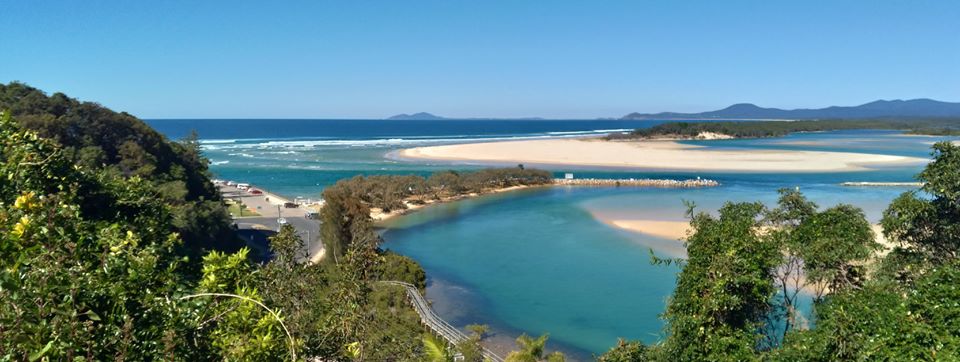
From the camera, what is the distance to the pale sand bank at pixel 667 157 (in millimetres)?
63000

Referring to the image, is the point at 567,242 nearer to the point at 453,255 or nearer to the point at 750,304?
the point at 453,255

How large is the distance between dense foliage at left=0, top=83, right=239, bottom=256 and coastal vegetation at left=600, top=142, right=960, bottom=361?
16.0 meters

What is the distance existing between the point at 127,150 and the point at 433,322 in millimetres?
15926

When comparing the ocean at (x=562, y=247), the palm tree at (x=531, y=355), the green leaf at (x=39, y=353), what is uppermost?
the green leaf at (x=39, y=353)

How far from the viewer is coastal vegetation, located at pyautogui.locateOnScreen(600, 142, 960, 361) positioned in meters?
5.83

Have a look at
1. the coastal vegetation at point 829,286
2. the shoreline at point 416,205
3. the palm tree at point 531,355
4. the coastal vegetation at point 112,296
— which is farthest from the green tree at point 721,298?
the shoreline at point 416,205

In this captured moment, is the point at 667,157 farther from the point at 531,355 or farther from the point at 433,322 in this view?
the point at 531,355

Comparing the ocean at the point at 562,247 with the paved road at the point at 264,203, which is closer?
the ocean at the point at 562,247

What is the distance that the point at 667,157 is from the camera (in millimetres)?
74375

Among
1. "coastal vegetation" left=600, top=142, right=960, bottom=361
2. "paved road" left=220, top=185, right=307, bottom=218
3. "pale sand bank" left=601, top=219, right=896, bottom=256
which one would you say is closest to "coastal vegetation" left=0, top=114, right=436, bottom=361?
"coastal vegetation" left=600, top=142, right=960, bottom=361

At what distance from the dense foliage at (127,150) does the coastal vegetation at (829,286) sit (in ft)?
52.5

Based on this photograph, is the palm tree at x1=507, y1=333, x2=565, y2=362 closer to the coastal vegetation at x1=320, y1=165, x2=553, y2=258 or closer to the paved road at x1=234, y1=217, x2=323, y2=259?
the coastal vegetation at x1=320, y1=165, x2=553, y2=258

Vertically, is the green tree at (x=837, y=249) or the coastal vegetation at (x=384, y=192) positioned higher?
the green tree at (x=837, y=249)

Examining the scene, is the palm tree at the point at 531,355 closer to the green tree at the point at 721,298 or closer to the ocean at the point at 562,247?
the ocean at the point at 562,247
